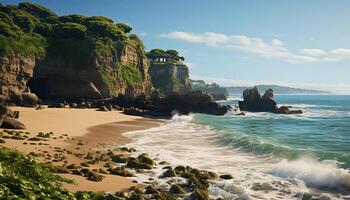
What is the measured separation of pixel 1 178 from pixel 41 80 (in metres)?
68.8

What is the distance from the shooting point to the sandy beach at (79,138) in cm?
1842

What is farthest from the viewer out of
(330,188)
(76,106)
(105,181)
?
(76,106)

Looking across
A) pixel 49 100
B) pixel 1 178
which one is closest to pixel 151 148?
pixel 1 178

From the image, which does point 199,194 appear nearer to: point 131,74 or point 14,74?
point 14,74

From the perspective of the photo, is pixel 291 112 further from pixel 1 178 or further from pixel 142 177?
pixel 1 178

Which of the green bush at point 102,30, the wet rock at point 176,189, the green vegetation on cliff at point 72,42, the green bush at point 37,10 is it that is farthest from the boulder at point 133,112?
the green bush at point 37,10

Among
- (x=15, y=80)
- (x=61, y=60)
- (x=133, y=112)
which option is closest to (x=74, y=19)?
(x=61, y=60)

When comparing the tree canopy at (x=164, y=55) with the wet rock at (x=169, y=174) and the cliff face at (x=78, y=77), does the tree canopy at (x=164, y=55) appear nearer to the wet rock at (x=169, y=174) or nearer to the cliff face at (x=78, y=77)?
the cliff face at (x=78, y=77)

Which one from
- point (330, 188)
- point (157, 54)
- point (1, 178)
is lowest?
point (330, 188)

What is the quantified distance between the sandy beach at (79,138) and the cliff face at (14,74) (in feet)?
35.2

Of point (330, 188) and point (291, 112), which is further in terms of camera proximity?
point (291, 112)

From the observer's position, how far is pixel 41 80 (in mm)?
71125

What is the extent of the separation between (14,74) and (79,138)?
3128 cm

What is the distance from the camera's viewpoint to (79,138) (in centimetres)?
3356
